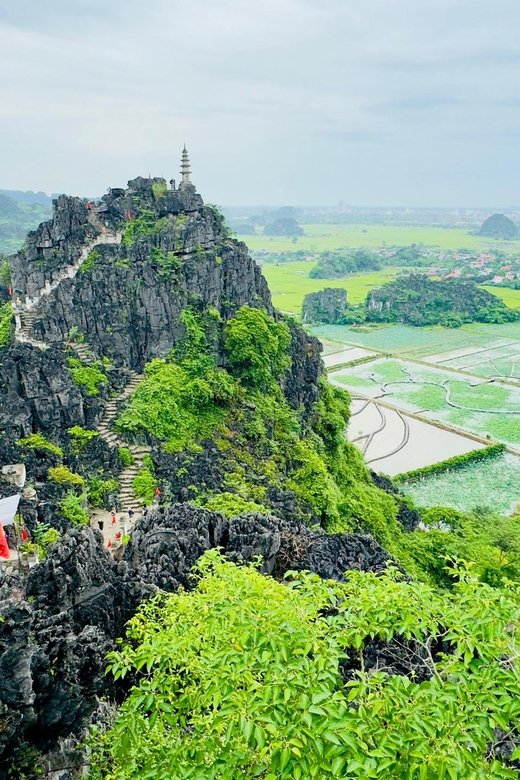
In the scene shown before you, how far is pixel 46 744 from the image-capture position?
9.60 m

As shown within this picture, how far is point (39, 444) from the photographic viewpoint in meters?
21.7

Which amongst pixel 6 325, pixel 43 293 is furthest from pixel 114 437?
pixel 43 293

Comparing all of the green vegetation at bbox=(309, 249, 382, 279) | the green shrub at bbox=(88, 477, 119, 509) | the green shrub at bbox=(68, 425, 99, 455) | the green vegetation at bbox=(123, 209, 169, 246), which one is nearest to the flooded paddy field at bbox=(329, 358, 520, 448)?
the green vegetation at bbox=(123, 209, 169, 246)

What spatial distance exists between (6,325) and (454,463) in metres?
25.5

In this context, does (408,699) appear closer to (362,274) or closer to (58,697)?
(58,697)

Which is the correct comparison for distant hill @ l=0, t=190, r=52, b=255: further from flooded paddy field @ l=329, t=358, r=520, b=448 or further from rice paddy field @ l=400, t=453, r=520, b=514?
rice paddy field @ l=400, t=453, r=520, b=514

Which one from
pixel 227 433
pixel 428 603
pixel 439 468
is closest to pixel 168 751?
pixel 428 603

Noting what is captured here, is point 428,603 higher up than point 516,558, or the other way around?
point 428,603

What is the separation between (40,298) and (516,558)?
74.1ft

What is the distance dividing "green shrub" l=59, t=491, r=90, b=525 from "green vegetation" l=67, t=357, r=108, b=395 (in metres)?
5.88

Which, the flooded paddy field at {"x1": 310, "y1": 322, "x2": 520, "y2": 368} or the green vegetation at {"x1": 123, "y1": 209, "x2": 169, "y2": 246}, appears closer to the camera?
the green vegetation at {"x1": 123, "y1": 209, "x2": 169, "y2": 246}

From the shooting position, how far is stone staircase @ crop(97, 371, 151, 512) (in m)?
21.5

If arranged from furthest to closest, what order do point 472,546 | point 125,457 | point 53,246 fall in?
point 53,246 < point 472,546 < point 125,457

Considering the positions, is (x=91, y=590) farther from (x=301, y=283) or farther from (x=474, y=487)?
(x=301, y=283)
